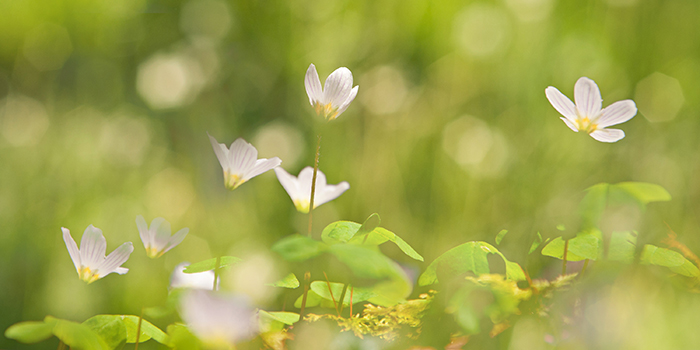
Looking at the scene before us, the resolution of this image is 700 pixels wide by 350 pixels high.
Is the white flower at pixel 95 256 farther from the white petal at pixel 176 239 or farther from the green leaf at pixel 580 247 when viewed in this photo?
the green leaf at pixel 580 247

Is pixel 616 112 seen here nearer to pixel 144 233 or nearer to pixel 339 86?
pixel 339 86

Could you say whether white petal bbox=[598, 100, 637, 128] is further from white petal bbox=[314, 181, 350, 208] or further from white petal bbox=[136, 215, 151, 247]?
white petal bbox=[136, 215, 151, 247]

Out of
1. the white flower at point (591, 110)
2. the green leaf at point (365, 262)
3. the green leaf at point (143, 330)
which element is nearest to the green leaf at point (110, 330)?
the green leaf at point (143, 330)

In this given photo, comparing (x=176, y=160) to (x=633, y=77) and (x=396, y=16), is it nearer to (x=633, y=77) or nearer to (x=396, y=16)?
(x=396, y=16)

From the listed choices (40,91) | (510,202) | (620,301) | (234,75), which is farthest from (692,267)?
(40,91)

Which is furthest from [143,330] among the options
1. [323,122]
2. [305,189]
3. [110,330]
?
[323,122]
